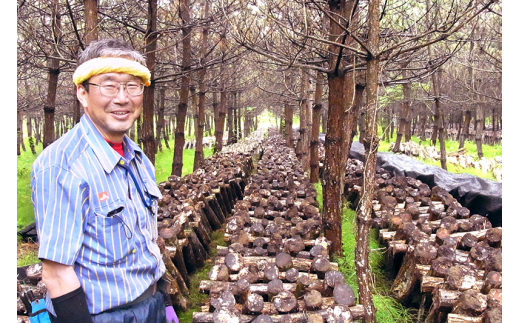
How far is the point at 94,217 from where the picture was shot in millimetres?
1494

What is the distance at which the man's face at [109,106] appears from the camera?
5.25ft

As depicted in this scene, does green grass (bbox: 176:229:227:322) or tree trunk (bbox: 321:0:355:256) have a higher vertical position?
tree trunk (bbox: 321:0:355:256)

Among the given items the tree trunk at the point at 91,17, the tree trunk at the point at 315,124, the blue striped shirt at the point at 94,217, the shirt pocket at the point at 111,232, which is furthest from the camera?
the tree trunk at the point at 315,124

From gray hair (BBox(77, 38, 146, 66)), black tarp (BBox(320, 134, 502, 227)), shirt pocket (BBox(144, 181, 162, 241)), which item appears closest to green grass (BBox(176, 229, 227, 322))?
shirt pocket (BBox(144, 181, 162, 241))

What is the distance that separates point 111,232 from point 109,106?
58cm

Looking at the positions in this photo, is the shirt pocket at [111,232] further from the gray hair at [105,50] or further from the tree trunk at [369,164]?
the tree trunk at [369,164]

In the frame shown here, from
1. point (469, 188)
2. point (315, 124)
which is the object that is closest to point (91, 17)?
point (315, 124)

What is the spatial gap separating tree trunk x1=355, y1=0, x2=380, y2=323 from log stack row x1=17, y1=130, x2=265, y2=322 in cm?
147

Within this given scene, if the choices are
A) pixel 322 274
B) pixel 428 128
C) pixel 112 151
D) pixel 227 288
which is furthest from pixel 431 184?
pixel 428 128

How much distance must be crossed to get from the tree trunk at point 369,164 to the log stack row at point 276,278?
0.55 ft

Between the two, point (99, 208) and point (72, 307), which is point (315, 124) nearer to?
Answer: point (99, 208)

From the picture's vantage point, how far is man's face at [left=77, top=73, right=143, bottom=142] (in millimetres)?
1602

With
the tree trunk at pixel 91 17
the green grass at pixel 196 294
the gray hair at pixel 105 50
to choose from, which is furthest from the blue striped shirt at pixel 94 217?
the tree trunk at pixel 91 17

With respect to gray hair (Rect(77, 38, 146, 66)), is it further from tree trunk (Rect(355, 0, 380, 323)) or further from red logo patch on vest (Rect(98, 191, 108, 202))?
tree trunk (Rect(355, 0, 380, 323))
